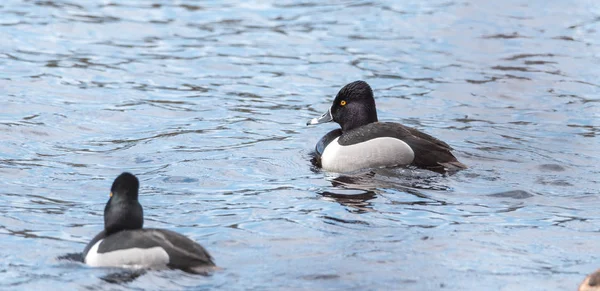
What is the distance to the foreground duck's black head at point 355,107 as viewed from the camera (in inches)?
521

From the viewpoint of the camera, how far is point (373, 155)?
12352 millimetres

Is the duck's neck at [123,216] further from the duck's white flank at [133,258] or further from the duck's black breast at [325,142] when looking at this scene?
the duck's black breast at [325,142]

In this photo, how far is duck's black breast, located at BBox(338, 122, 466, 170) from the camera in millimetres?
12305

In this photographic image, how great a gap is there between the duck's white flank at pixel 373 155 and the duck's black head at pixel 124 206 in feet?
13.3

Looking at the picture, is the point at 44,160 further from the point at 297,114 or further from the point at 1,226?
the point at 297,114

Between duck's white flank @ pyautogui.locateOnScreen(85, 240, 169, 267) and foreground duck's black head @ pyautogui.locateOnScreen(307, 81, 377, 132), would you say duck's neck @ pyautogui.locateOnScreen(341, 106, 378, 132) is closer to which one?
foreground duck's black head @ pyautogui.locateOnScreen(307, 81, 377, 132)

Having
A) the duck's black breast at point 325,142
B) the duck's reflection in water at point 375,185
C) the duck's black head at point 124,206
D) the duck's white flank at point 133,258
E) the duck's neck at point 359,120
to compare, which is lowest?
the duck's reflection in water at point 375,185

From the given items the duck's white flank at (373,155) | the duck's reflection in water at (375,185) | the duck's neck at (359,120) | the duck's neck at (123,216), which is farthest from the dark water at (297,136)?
the duck's neck at (359,120)

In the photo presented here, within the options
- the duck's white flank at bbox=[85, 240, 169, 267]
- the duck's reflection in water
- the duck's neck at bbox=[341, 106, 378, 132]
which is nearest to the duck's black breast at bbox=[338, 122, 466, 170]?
the duck's reflection in water

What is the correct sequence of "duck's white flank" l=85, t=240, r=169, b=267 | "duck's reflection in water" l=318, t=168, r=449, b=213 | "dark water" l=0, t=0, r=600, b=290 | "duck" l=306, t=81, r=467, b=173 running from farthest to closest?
"duck" l=306, t=81, r=467, b=173, "duck's reflection in water" l=318, t=168, r=449, b=213, "dark water" l=0, t=0, r=600, b=290, "duck's white flank" l=85, t=240, r=169, b=267

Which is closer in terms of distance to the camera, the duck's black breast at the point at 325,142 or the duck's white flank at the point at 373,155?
the duck's white flank at the point at 373,155

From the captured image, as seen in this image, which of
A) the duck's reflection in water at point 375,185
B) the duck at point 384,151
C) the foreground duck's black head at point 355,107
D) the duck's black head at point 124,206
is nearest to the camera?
the duck's black head at point 124,206

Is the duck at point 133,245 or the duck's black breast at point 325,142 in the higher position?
the duck at point 133,245

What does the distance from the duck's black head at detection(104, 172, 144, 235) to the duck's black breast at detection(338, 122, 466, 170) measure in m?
4.20
